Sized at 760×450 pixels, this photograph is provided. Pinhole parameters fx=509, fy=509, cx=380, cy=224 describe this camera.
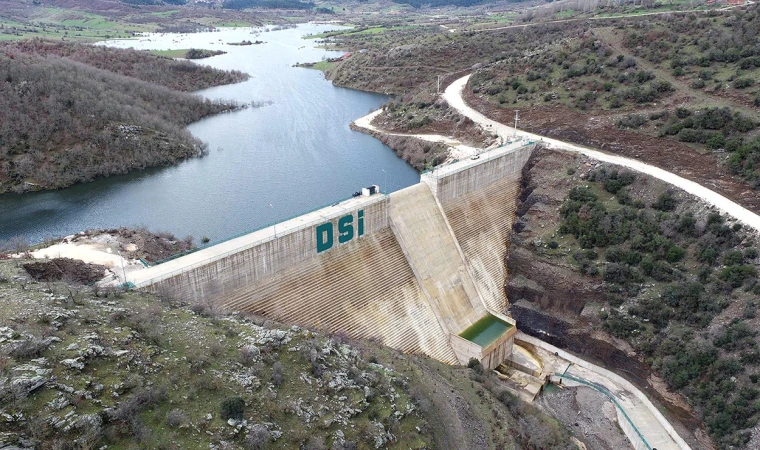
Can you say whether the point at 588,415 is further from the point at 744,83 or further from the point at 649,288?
the point at 744,83

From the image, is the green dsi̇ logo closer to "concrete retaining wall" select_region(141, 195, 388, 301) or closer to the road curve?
"concrete retaining wall" select_region(141, 195, 388, 301)

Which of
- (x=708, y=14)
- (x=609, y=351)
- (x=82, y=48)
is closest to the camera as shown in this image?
A: (x=609, y=351)

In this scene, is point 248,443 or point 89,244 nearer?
point 248,443

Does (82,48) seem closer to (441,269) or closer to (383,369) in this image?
(441,269)

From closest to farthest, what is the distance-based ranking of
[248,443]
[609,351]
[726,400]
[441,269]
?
[248,443] < [726,400] < [609,351] < [441,269]

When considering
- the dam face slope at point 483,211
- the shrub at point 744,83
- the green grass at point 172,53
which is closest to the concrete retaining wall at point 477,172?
the dam face slope at point 483,211

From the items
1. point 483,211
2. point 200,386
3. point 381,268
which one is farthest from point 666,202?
point 200,386

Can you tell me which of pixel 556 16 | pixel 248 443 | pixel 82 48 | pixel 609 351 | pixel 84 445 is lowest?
pixel 609 351

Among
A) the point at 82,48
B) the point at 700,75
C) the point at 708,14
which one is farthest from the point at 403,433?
the point at 82,48
